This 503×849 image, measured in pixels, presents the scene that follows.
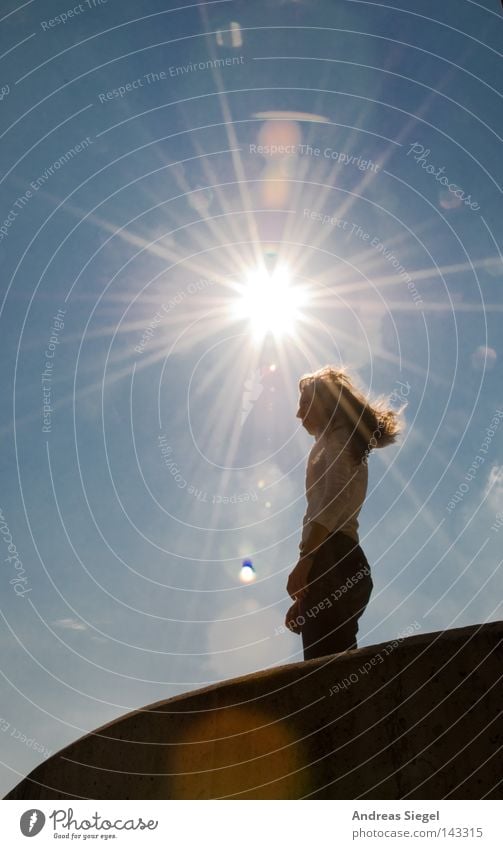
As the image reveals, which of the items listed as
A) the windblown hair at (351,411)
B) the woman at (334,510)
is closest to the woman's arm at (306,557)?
the woman at (334,510)

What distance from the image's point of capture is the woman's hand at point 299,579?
5504 millimetres

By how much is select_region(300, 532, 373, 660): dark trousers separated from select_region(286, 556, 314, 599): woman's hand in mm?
53


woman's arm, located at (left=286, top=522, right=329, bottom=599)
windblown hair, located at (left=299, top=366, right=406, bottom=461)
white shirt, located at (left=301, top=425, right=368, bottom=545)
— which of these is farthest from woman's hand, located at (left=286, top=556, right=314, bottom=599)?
windblown hair, located at (left=299, top=366, right=406, bottom=461)

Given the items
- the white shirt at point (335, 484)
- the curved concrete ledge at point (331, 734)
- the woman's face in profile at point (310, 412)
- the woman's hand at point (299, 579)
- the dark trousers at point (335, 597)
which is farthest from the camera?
the woman's face in profile at point (310, 412)

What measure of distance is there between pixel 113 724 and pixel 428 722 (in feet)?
9.00

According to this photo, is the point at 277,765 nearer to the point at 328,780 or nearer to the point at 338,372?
the point at 328,780

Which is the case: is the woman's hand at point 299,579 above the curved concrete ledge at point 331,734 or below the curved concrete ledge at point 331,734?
above

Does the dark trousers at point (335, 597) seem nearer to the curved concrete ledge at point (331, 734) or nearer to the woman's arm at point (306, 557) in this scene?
the woman's arm at point (306, 557)

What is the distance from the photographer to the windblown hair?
6.07m

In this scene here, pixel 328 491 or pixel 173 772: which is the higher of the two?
pixel 328 491
